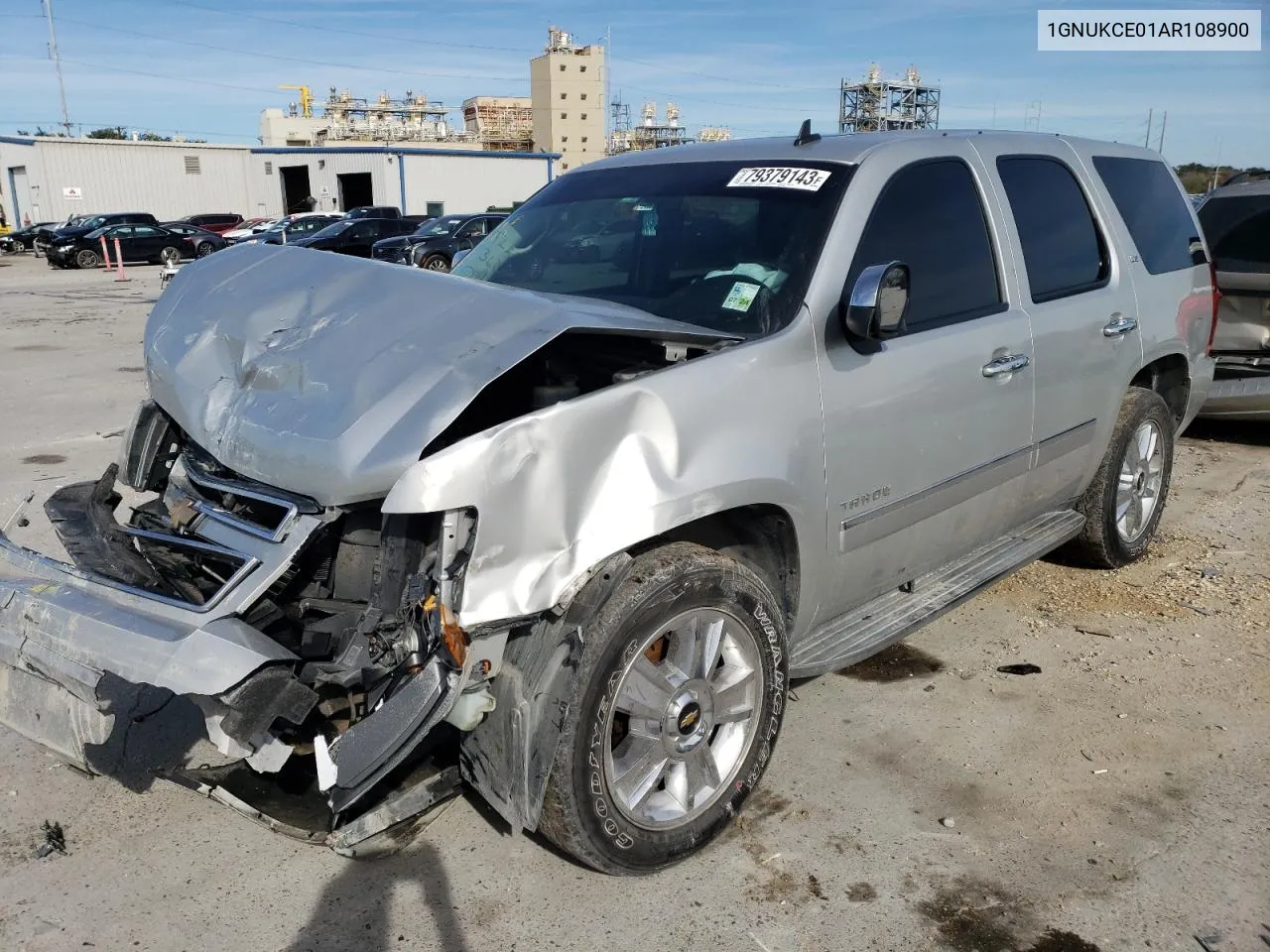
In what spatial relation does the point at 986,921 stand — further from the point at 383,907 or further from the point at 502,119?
the point at 502,119

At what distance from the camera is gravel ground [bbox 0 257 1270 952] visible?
8.50ft

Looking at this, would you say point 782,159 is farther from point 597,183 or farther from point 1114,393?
point 1114,393

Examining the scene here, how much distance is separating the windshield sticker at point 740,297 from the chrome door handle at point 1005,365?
0.97 m

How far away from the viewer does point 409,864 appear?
2.87 m

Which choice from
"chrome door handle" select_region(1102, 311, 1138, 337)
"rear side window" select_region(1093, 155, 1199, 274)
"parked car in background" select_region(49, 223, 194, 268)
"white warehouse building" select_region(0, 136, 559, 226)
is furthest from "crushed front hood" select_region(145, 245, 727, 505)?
"white warehouse building" select_region(0, 136, 559, 226)

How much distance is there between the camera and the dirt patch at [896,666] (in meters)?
4.03

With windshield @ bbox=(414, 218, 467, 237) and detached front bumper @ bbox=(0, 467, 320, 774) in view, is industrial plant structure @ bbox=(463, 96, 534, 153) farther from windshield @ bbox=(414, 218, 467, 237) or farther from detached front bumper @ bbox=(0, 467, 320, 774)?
detached front bumper @ bbox=(0, 467, 320, 774)

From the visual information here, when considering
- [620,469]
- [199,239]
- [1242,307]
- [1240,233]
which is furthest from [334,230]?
[620,469]

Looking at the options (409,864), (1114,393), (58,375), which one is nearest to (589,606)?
(409,864)

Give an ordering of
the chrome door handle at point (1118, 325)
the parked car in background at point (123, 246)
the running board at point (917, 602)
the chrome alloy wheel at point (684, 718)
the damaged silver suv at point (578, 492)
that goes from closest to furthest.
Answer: the damaged silver suv at point (578, 492) < the chrome alloy wheel at point (684, 718) < the running board at point (917, 602) < the chrome door handle at point (1118, 325) < the parked car in background at point (123, 246)

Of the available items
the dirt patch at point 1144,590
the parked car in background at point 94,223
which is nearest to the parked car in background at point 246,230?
the parked car in background at point 94,223

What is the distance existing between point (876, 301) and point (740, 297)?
1.52 feet

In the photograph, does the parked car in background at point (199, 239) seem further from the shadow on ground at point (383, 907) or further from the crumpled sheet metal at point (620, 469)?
the crumpled sheet metal at point (620, 469)

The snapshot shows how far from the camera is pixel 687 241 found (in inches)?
138
